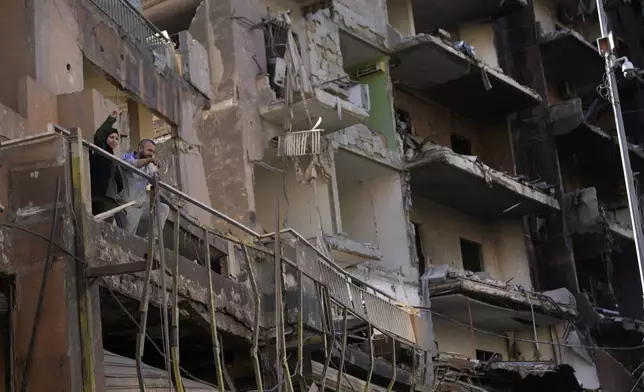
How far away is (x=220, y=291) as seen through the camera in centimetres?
1243

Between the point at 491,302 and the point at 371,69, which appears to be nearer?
the point at 371,69

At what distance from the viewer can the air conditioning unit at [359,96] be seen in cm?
2077

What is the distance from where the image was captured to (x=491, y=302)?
23641mm

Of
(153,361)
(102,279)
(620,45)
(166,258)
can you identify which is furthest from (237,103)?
(620,45)

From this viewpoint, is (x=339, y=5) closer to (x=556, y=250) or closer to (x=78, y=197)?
(x=556, y=250)

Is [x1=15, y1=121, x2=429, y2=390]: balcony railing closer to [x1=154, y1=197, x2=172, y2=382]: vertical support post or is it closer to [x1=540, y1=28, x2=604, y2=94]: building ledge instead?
[x1=154, y1=197, x2=172, y2=382]: vertical support post

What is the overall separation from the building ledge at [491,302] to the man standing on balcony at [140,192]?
38.4 ft

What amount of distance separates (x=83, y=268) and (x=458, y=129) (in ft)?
62.4

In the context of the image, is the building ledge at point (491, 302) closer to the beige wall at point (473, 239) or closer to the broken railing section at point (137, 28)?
the beige wall at point (473, 239)

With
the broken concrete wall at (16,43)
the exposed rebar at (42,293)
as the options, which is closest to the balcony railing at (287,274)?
the exposed rebar at (42,293)

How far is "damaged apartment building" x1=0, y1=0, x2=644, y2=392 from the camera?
9773mm

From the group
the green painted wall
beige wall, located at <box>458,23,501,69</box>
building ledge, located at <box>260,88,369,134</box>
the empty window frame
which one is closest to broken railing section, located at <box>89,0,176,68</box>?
building ledge, located at <box>260,88,369,134</box>

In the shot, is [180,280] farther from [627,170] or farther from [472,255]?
[472,255]

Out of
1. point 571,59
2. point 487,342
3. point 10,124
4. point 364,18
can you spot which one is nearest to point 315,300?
point 10,124
